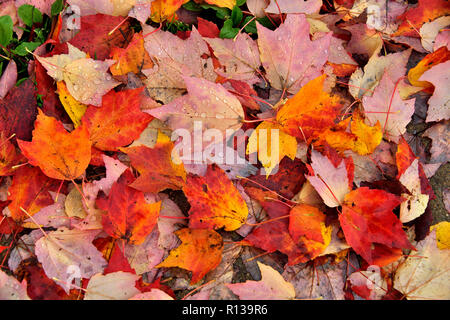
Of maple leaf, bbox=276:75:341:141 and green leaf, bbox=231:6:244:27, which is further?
green leaf, bbox=231:6:244:27

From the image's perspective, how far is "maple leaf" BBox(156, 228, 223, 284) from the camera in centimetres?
117

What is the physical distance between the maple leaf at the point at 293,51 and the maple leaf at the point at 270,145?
0.18 metres

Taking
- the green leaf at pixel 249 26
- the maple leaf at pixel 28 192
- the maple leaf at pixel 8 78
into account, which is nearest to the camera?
the maple leaf at pixel 28 192

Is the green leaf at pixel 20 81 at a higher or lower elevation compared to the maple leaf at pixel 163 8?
lower

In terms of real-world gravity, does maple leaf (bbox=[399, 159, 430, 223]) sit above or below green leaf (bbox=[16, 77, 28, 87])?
below

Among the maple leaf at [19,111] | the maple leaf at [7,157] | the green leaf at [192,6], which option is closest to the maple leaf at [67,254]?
the maple leaf at [7,157]

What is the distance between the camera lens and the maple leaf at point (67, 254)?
1.12 m

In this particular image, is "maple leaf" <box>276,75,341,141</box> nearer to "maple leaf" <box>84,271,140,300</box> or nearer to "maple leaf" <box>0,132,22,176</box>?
"maple leaf" <box>84,271,140,300</box>

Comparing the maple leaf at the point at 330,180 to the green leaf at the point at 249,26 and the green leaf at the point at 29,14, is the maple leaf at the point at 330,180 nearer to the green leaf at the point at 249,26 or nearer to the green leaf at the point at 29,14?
the green leaf at the point at 249,26

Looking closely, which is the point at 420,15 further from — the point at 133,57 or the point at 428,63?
the point at 133,57

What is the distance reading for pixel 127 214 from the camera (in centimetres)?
117

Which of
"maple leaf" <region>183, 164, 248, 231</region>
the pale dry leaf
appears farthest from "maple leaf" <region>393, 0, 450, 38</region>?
"maple leaf" <region>183, 164, 248, 231</region>

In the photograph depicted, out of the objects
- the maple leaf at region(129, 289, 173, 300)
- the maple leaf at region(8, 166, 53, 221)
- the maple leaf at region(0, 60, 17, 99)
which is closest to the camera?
the maple leaf at region(129, 289, 173, 300)

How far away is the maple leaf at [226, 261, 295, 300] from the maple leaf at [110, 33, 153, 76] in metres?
0.77
